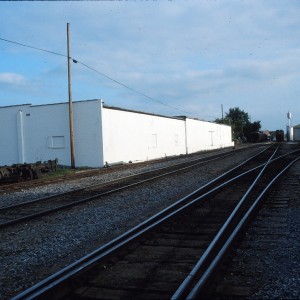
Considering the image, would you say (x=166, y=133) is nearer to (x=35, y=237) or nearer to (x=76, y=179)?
(x=76, y=179)

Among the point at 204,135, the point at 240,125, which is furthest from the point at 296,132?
the point at 204,135


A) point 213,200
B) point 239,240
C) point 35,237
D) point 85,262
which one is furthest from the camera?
point 213,200

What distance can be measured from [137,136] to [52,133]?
27.2 feet

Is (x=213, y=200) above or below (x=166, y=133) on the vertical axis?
below

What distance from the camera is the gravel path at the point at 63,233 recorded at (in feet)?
17.6

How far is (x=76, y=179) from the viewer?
60.5 ft

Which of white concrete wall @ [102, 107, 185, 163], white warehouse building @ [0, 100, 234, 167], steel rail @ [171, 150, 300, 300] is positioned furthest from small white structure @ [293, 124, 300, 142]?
steel rail @ [171, 150, 300, 300]

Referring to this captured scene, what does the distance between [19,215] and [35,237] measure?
2.44 meters

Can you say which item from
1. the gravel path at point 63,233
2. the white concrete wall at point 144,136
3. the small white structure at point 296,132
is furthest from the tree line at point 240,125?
the gravel path at point 63,233

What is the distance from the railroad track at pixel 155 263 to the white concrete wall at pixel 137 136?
2193 cm

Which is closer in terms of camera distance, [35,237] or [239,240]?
[239,240]

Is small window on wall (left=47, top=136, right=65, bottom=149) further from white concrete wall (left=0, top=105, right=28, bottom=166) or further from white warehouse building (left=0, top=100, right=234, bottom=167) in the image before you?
white concrete wall (left=0, top=105, right=28, bottom=166)

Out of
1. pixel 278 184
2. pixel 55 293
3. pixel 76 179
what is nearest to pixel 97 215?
pixel 55 293

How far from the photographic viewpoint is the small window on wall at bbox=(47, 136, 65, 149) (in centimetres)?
2964
